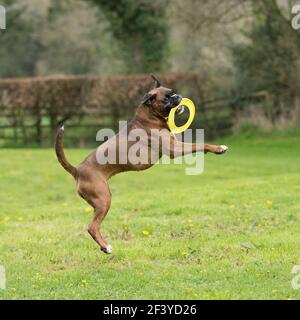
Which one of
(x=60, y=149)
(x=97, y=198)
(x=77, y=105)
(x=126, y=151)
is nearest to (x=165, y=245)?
(x=97, y=198)

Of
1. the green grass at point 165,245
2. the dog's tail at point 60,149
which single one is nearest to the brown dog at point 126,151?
the dog's tail at point 60,149

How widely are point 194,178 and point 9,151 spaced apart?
8578mm

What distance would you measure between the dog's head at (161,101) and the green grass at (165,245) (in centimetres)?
192

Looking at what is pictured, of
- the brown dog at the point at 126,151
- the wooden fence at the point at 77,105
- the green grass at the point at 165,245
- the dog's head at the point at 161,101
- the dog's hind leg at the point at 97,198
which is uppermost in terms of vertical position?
the wooden fence at the point at 77,105

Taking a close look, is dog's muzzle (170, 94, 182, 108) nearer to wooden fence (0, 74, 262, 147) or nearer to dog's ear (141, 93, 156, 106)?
dog's ear (141, 93, 156, 106)

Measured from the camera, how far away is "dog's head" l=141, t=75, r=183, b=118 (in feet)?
24.3

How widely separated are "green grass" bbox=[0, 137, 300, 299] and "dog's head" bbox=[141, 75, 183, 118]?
192 cm

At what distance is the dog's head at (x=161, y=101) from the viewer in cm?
740

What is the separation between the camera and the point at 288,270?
7859mm

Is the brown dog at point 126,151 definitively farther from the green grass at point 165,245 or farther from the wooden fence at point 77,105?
the wooden fence at point 77,105

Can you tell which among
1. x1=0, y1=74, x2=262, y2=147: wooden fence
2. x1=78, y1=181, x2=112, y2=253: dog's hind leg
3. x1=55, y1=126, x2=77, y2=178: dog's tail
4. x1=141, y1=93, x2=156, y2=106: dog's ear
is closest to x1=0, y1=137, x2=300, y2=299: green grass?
x1=78, y1=181, x2=112, y2=253: dog's hind leg

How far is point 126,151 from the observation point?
746 centimetres

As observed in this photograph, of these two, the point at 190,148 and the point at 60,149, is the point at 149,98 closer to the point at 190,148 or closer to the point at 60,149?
the point at 190,148

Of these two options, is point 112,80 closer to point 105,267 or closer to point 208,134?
point 208,134
